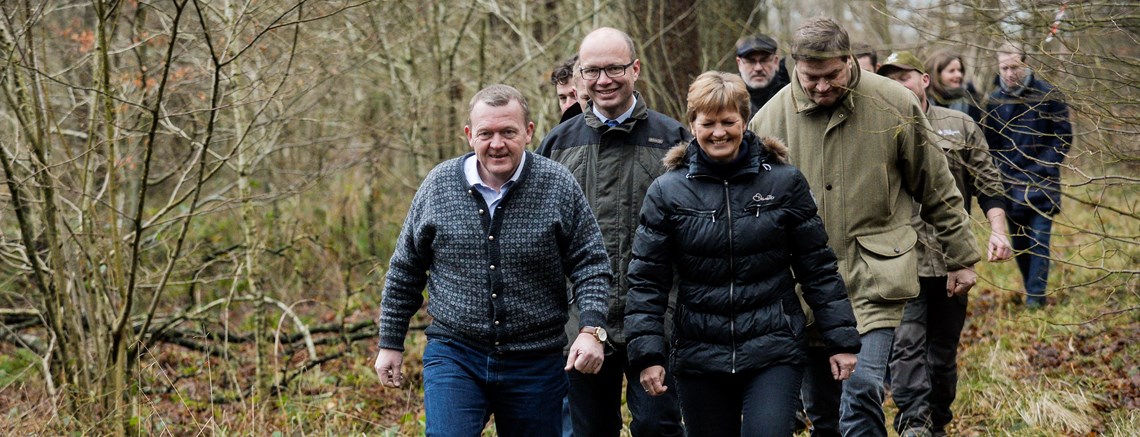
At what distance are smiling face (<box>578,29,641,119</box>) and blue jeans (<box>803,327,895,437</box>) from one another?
1.34m

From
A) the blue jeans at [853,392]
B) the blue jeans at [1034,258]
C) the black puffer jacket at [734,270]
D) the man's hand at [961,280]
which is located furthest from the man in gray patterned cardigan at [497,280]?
the blue jeans at [1034,258]

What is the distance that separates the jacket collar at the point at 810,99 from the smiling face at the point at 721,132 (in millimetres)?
672

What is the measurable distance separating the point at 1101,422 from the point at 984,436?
0.65m

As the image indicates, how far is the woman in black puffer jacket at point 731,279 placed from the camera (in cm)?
386

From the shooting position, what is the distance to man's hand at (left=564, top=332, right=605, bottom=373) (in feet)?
12.6

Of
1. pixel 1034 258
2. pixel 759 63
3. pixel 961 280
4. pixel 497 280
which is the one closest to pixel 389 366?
pixel 497 280

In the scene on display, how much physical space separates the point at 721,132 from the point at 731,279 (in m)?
0.55

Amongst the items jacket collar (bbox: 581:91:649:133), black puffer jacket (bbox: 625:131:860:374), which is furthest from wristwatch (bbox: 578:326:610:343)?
jacket collar (bbox: 581:91:649:133)

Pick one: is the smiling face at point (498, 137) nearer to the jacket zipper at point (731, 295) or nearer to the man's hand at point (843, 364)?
the jacket zipper at point (731, 295)

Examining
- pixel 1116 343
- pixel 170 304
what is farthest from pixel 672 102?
pixel 170 304

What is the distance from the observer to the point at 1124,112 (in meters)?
5.23

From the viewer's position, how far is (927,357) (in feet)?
18.5

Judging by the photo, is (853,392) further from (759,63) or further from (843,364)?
(759,63)

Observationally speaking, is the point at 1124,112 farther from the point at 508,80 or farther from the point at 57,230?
the point at 508,80
